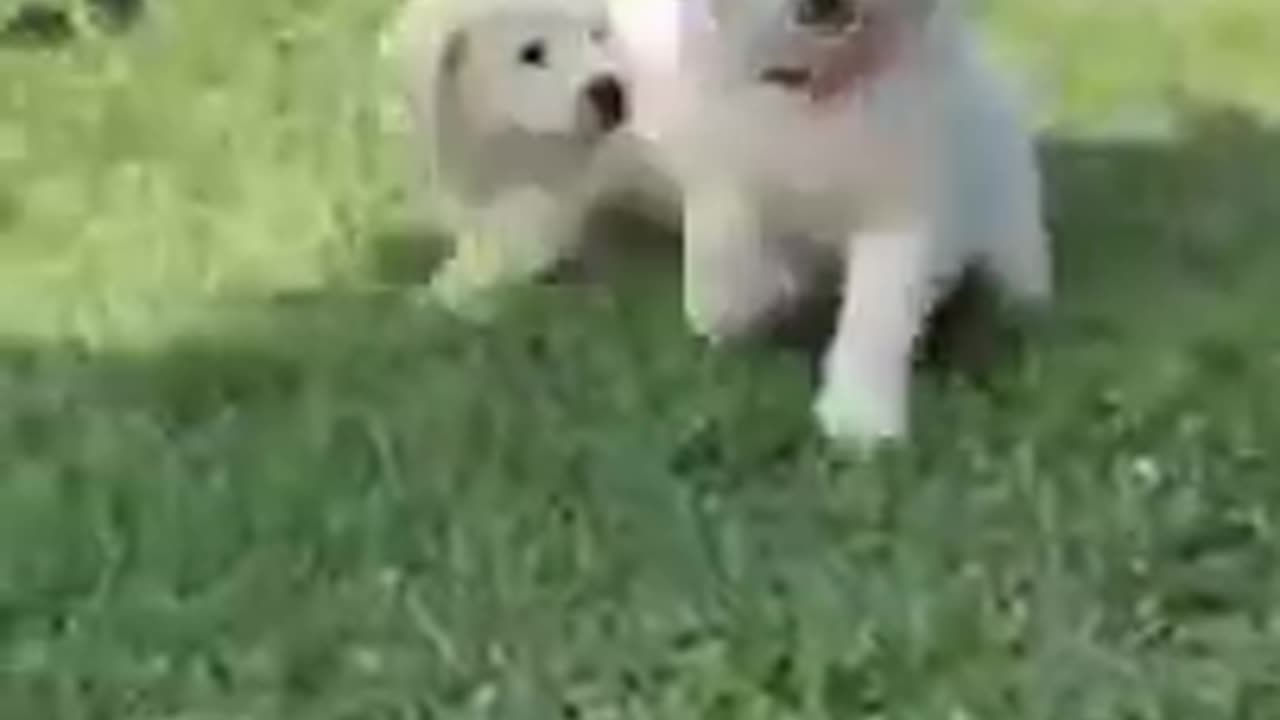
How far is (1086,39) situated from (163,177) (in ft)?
2.12

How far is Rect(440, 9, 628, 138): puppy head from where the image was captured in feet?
6.02

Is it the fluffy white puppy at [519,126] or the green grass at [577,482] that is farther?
the fluffy white puppy at [519,126]

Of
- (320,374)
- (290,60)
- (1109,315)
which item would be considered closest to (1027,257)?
(1109,315)

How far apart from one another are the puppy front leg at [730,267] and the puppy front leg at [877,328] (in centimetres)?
5

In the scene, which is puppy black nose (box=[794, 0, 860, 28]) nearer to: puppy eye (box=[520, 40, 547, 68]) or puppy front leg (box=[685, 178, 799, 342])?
puppy front leg (box=[685, 178, 799, 342])

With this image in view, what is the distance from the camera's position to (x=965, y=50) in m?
1.71

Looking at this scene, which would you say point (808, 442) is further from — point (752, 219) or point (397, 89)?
point (397, 89)

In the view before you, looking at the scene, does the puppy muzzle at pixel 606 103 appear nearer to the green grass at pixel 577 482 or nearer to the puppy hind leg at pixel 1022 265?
the green grass at pixel 577 482

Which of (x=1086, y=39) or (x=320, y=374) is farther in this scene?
(x=1086, y=39)

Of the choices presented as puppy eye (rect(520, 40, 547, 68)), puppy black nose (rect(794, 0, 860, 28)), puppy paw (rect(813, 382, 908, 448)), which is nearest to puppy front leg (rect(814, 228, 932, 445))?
puppy paw (rect(813, 382, 908, 448))

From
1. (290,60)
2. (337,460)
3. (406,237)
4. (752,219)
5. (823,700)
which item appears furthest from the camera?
(290,60)

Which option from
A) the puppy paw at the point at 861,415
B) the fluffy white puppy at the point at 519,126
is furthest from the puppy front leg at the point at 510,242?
the puppy paw at the point at 861,415

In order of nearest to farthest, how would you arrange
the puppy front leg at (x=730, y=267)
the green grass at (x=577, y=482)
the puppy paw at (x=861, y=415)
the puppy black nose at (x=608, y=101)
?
1. the green grass at (x=577, y=482)
2. the puppy paw at (x=861, y=415)
3. the puppy front leg at (x=730, y=267)
4. the puppy black nose at (x=608, y=101)

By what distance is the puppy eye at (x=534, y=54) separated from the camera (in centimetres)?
185
